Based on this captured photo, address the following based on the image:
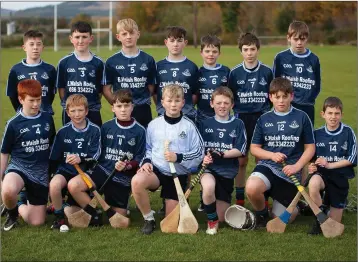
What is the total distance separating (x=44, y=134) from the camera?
551 centimetres

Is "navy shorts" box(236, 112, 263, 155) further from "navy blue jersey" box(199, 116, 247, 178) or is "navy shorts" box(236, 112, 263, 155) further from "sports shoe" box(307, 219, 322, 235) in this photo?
"sports shoe" box(307, 219, 322, 235)

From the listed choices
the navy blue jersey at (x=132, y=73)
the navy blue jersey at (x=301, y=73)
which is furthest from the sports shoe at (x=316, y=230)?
the navy blue jersey at (x=132, y=73)

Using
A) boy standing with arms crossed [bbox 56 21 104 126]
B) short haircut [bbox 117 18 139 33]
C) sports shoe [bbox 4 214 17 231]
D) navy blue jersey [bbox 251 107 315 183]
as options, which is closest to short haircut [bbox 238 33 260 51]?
navy blue jersey [bbox 251 107 315 183]

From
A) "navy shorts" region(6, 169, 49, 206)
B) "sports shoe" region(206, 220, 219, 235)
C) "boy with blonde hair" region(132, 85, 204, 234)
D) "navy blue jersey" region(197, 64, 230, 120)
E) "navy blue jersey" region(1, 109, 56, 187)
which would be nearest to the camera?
"sports shoe" region(206, 220, 219, 235)

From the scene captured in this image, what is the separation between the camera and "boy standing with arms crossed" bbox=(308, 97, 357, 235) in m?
5.34

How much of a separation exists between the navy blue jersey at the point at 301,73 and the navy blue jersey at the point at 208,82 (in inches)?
24.2

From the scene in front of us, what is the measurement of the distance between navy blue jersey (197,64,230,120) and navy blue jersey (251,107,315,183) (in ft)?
2.62

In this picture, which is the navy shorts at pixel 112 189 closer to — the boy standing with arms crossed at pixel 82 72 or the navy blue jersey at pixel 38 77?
the boy standing with arms crossed at pixel 82 72

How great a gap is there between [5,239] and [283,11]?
45.0m

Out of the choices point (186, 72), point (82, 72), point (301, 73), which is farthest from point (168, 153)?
point (301, 73)

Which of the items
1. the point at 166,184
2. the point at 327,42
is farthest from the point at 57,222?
the point at 327,42

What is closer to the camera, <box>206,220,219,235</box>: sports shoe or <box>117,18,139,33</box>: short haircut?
<box>206,220,219,235</box>: sports shoe

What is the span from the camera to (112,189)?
5590mm

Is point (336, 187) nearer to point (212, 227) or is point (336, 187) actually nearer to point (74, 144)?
point (212, 227)
